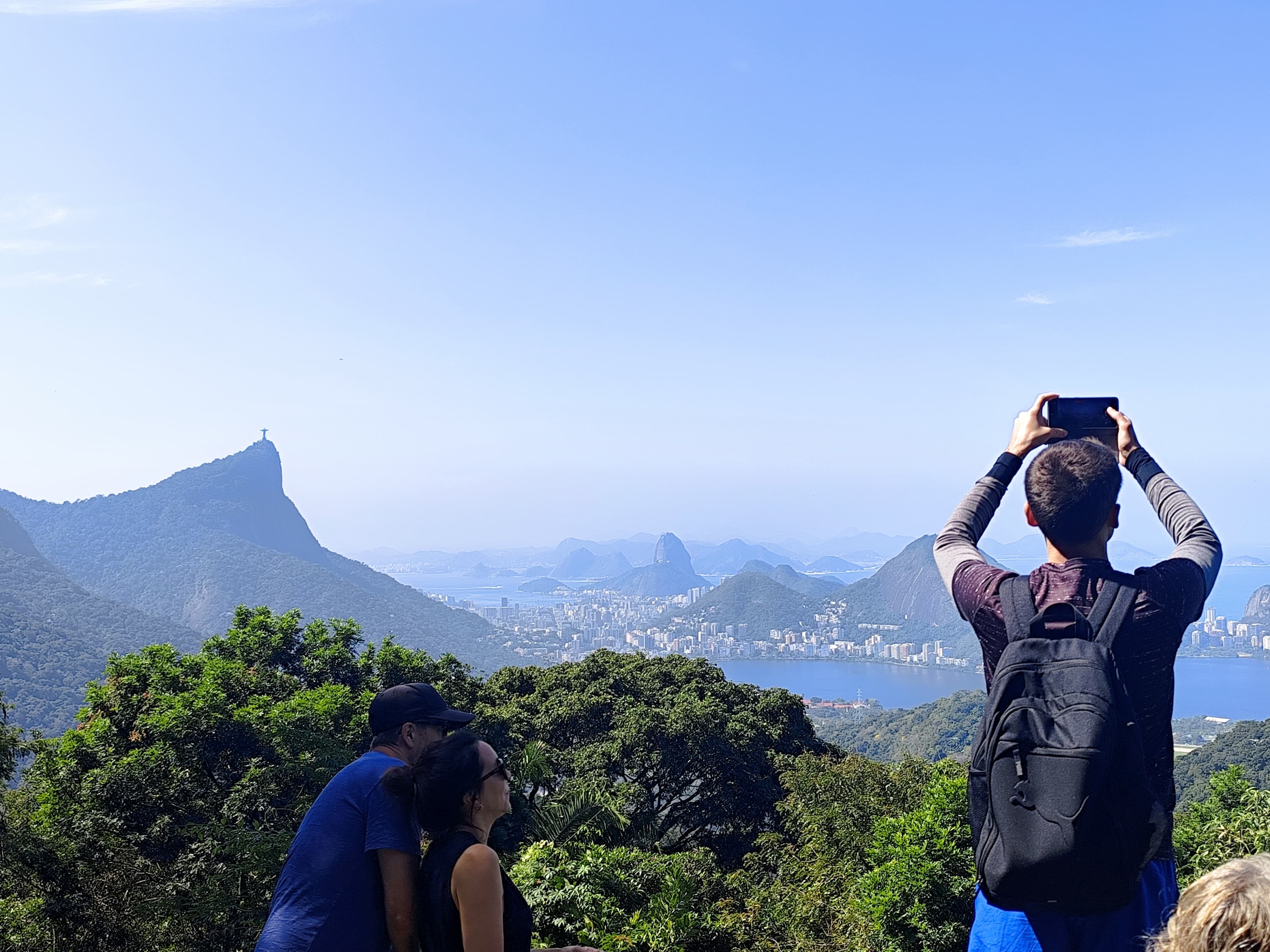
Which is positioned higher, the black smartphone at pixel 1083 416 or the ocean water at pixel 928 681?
the black smartphone at pixel 1083 416

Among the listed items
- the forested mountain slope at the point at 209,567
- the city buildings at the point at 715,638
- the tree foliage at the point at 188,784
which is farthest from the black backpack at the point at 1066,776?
the city buildings at the point at 715,638

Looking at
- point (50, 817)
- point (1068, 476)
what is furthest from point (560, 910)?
point (50, 817)

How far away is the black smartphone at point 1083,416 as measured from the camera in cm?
195

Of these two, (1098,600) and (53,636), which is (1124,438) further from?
(53,636)

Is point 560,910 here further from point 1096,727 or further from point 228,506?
point 228,506

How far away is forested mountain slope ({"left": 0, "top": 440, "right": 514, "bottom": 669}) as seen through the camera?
344 feet

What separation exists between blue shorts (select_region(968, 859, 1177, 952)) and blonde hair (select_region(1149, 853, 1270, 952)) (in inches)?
9.8

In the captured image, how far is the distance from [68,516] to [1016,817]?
469 feet

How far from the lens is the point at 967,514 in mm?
1976

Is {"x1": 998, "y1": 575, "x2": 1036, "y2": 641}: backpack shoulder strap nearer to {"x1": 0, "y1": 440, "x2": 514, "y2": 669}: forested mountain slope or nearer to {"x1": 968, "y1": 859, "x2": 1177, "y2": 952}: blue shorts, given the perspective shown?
{"x1": 968, "y1": 859, "x2": 1177, "y2": 952}: blue shorts

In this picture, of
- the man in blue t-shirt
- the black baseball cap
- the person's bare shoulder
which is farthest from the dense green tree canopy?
the person's bare shoulder

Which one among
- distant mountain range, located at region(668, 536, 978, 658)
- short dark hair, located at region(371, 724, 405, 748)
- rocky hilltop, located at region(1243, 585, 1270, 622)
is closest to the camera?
short dark hair, located at region(371, 724, 405, 748)

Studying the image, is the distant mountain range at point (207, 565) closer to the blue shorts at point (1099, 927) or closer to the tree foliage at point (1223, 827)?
the tree foliage at point (1223, 827)

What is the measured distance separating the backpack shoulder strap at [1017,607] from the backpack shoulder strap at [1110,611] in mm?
100
